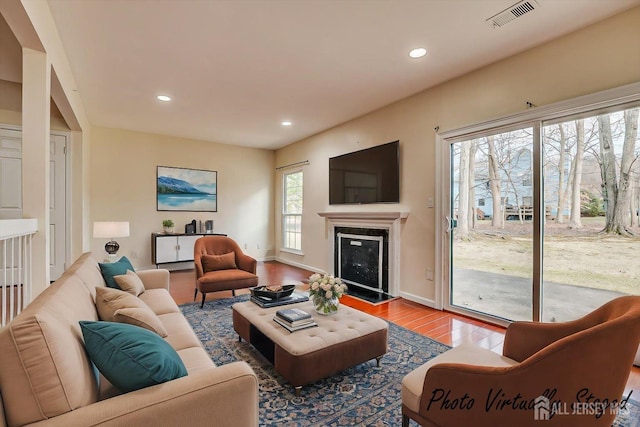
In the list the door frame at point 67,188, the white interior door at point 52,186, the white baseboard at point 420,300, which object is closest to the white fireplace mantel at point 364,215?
the white baseboard at point 420,300

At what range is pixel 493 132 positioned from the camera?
126 inches

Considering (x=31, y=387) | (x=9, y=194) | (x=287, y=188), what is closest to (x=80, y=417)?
(x=31, y=387)

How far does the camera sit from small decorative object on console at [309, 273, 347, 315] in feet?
7.77

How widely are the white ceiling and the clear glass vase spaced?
2234 mm

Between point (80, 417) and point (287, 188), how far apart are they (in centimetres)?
616

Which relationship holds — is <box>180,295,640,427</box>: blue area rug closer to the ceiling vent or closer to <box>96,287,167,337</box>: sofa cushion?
<box>96,287,167,337</box>: sofa cushion

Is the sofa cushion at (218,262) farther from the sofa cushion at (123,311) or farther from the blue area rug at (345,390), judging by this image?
the sofa cushion at (123,311)

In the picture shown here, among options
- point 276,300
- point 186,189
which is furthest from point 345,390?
point 186,189

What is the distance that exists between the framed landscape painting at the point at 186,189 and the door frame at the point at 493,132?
15.2 ft

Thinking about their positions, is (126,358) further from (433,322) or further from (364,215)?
(364,215)

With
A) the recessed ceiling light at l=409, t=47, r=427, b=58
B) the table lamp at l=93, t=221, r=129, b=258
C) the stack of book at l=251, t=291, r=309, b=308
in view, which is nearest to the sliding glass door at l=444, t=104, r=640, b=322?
the recessed ceiling light at l=409, t=47, r=427, b=58

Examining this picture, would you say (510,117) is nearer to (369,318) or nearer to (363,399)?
(369,318)

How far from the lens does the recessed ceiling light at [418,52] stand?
283cm

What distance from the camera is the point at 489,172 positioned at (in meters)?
3.31
